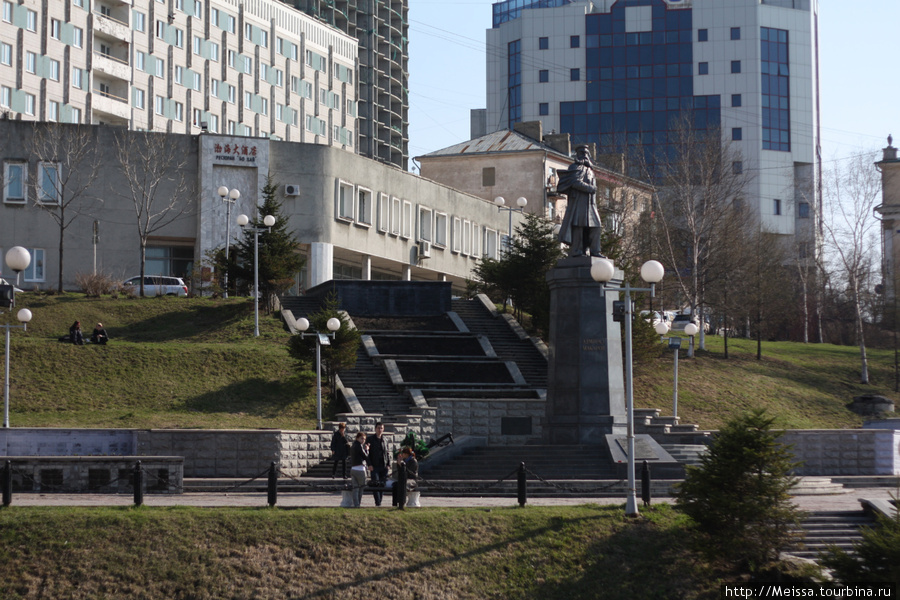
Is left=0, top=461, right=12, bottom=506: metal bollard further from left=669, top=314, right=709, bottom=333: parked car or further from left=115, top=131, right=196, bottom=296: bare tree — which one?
left=669, top=314, right=709, bottom=333: parked car

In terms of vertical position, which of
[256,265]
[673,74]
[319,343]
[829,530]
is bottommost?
[829,530]

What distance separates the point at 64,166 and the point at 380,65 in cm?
6144

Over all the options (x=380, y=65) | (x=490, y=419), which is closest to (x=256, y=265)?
(x=490, y=419)

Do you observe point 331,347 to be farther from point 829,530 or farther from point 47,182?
point 47,182

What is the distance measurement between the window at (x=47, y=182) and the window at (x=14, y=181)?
64cm

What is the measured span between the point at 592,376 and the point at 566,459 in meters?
2.46

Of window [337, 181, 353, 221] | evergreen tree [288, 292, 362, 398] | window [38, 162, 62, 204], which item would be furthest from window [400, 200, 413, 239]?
evergreen tree [288, 292, 362, 398]

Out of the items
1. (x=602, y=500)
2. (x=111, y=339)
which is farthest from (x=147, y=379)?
(x=602, y=500)

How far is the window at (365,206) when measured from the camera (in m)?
57.4

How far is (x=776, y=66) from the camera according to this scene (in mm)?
107000

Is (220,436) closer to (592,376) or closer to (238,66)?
(592,376)

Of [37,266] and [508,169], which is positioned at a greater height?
[508,169]

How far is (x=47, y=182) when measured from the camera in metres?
50.6

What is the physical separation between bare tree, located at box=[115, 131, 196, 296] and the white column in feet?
19.0
